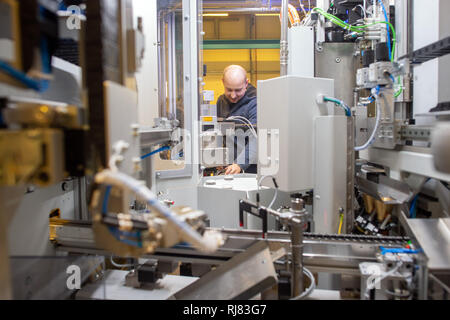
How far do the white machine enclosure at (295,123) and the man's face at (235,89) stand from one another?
1617mm

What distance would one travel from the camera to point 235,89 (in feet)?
10.5

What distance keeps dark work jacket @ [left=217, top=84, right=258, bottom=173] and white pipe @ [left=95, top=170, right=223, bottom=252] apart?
1.99 meters

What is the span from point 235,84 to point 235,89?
51 millimetres

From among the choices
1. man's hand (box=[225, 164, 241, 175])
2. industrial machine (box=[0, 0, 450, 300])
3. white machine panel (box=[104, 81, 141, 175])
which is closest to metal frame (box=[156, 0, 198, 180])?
industrial machine (box=[0, 0, 450, 300])

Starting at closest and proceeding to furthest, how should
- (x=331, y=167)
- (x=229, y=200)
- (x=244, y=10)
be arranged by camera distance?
(x=331, y=167) < (x=229, y=200) < (x=244, y=10)

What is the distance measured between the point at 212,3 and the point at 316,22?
3.10 metres

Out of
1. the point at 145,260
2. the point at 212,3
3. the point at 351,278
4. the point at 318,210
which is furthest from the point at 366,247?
the point at 212,3

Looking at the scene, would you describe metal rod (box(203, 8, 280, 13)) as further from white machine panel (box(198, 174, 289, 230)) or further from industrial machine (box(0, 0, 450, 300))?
white machine panel (box(198, 174, 289, 230))

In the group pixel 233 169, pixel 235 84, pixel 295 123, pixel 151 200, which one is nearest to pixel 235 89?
pixel 235 84

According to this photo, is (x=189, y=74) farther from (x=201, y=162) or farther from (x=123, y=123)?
(x=123, y=123)

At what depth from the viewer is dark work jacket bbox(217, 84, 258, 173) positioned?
2.73 m

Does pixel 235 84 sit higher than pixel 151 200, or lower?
higher

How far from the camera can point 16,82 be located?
0.59 metres

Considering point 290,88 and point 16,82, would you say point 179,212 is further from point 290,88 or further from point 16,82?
point 290,88
